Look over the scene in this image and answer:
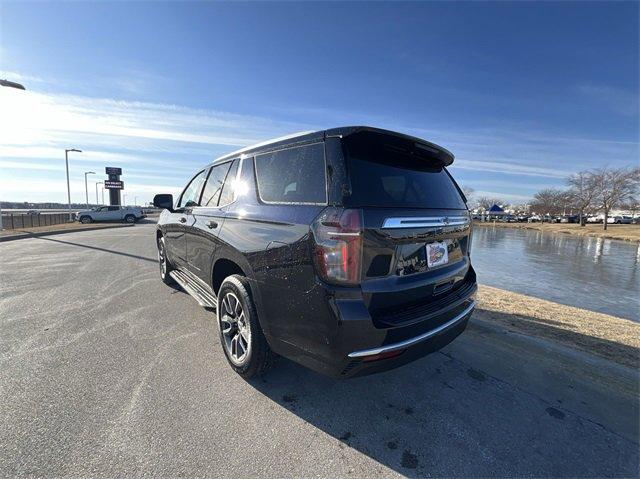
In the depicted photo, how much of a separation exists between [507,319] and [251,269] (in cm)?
411

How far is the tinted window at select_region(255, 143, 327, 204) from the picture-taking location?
227cm

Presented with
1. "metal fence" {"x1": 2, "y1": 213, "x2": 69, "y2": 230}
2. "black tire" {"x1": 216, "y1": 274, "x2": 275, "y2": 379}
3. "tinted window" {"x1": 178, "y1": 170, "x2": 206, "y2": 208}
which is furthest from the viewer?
"metal fence" {"x1": 2, "y1": 213, "x2": 69, "y2": 230}

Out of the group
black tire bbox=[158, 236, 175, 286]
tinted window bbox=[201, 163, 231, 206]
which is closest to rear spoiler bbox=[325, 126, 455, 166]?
tinted window bbox=[201, 163, 231, 206]

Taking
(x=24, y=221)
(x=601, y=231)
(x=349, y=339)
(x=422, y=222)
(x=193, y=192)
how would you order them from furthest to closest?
(x=601, y=231) → (x=24, y=221) → (x=193, y=192) → (x=422, y=222) → (x=349, y=339)

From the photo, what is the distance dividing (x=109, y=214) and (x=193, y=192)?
1407 inches

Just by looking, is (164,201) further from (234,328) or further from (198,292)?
(234,328)

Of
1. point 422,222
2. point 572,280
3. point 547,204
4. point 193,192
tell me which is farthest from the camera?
point 547,204

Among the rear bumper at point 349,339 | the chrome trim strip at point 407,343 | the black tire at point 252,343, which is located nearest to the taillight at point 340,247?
the rear bumper at point 349,339

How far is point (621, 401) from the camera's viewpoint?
8.73 ft

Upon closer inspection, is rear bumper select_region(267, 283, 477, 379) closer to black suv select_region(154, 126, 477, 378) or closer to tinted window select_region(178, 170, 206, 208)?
black suv select_region(154, 126, 477, 378)

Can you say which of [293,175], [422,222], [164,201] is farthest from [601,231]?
[293,175]

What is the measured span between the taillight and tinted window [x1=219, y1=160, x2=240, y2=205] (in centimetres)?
155

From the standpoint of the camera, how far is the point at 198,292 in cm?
395

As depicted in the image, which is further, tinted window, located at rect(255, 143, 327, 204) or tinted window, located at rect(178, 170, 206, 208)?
tinted window, located at rect(178, 170, 206, 208)
